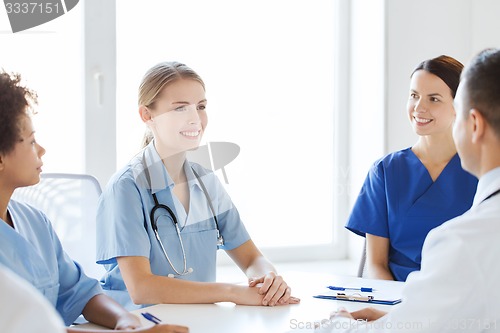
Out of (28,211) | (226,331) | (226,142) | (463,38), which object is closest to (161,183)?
(28,211)

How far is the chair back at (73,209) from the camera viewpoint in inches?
81.2

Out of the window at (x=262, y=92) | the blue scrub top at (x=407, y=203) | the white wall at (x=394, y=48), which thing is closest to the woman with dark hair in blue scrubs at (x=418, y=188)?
the blue scrub top at (x=407, y=203)

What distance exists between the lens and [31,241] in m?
1.59

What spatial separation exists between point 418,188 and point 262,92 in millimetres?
1072

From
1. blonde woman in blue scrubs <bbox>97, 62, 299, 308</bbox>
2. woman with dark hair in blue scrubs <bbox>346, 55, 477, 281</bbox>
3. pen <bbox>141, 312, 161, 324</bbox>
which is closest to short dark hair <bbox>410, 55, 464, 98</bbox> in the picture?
woman with dark hair in blue scrubs <bbox>346, 55, 477, 281</bbox>

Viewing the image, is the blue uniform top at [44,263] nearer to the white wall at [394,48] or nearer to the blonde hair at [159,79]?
the blonde hair at [159,79]

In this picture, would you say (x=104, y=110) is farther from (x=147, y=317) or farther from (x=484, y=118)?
(x=484, y=118)

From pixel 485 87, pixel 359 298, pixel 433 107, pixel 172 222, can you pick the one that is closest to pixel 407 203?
pixel 433 107

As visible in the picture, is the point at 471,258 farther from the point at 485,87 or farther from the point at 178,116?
the point at 178,116

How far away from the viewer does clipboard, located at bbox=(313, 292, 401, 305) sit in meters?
1.70

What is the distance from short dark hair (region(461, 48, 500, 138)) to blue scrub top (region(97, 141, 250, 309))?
882 mm

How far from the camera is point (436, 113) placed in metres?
2.28

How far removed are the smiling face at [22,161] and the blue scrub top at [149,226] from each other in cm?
33

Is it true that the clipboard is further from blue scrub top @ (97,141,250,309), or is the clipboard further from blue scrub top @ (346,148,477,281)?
blue scrub top @ (346,148,477,281)
